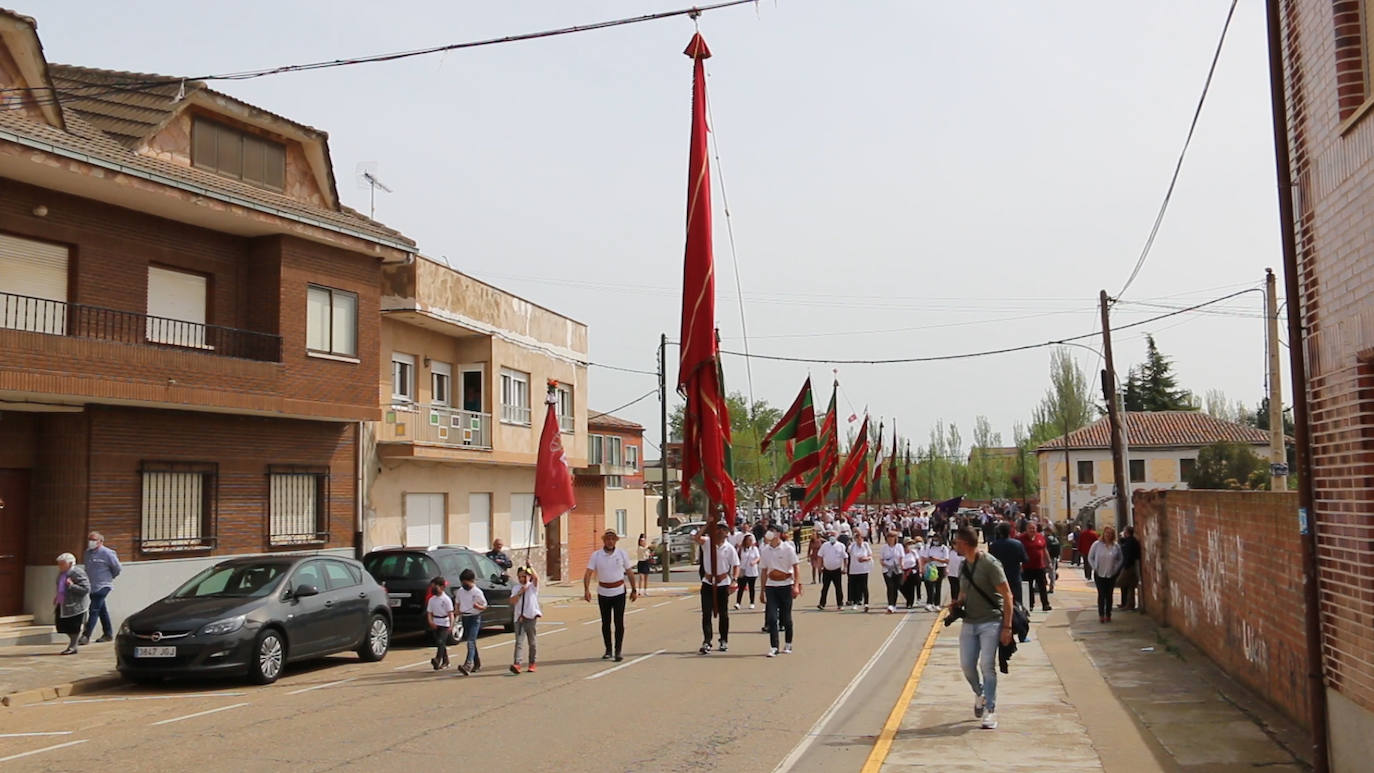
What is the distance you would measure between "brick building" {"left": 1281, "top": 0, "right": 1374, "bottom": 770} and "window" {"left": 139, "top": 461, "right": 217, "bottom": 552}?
17.8 meters

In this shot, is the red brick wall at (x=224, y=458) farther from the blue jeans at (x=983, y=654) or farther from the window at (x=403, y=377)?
the blue jeans at (x=983, y=654)

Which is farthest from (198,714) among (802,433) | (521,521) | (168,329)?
(802,433)

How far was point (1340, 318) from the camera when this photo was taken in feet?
26.1

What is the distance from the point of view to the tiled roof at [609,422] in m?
57.6

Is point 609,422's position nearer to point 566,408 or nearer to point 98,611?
point 566,408

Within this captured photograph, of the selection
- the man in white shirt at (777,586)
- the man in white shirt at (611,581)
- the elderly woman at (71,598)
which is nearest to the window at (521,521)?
the elderly woman at (71,598)

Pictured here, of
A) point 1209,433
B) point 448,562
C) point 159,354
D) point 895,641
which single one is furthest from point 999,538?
point 1209,433

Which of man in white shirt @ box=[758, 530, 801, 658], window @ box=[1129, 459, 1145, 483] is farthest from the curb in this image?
window @ box=[1129, 459, 1145, 483]

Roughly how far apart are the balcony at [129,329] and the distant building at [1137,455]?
51647 millimetres

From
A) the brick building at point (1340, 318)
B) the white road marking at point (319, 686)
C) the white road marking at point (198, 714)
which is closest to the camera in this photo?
the brick building at point (1340, 318)

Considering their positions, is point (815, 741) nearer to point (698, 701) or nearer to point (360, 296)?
point (698, 701)

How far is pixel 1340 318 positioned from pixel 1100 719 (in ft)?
14.3

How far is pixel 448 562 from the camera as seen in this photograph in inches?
768

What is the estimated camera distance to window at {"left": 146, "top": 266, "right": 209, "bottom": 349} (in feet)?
67.6
